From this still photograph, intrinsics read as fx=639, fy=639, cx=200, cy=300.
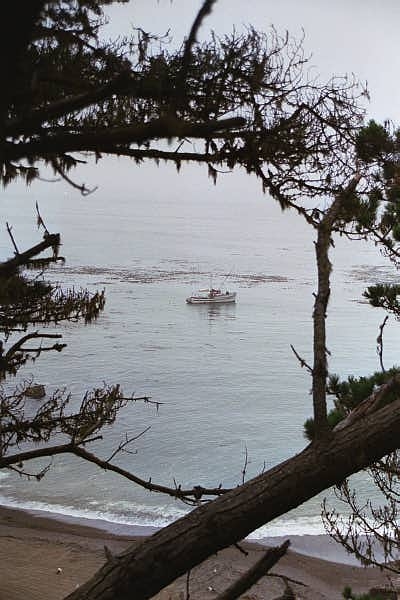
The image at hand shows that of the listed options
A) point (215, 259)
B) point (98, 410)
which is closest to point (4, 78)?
point (98, 410)

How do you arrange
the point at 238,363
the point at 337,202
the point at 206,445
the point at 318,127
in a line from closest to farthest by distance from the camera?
the point at 337,202 < the point at 318,127 < the point at 206,445 < the point at 238,363

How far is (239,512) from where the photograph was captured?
183 cm

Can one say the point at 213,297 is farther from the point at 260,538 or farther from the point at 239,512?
the point at 239,512

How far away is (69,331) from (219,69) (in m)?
43.8

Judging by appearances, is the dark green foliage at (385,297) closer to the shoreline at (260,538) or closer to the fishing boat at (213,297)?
the shoreline at (260,538)

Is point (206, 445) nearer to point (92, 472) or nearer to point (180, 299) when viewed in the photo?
point (92, 472)

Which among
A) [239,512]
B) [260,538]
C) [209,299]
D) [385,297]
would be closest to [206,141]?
[239,512]

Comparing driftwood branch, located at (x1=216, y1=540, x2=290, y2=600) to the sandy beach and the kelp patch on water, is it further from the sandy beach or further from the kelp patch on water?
the kelp patch on water

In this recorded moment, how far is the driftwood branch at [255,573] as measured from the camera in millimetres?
1790

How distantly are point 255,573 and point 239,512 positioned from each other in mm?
174

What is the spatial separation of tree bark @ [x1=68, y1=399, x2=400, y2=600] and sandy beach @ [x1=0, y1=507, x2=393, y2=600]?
14.8 metres

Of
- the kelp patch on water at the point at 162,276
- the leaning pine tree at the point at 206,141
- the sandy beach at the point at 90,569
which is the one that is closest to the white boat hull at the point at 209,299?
the kelp patch on water at the point at 162,276

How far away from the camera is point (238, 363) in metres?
38.7

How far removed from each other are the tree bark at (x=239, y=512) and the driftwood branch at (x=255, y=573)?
9 cm
